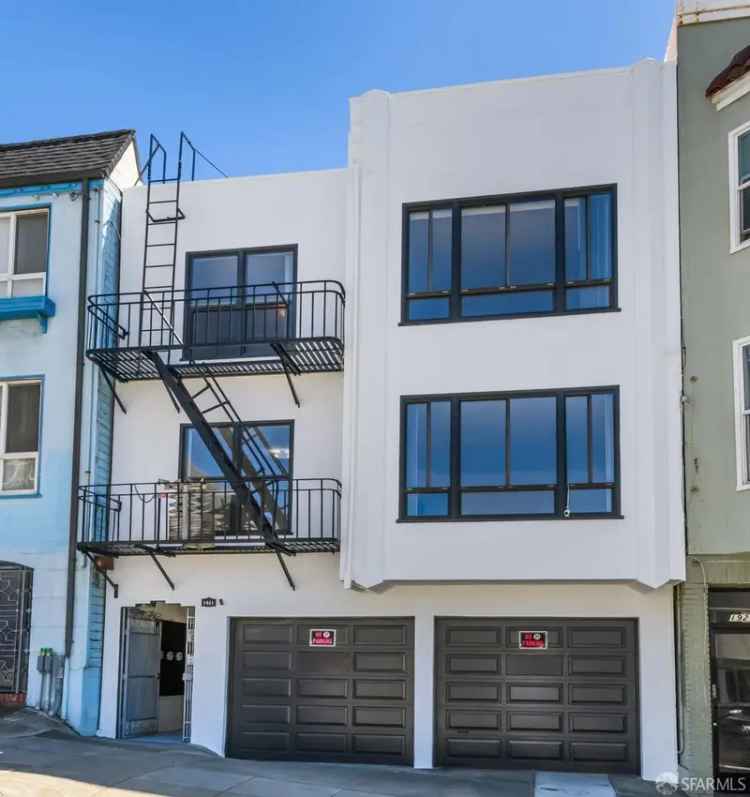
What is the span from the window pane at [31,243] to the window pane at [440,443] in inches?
255

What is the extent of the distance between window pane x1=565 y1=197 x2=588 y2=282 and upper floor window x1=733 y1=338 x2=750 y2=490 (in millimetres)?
2238

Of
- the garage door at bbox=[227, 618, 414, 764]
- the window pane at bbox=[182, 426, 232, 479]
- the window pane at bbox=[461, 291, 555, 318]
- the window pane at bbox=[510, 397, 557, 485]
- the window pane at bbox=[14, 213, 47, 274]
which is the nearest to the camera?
the window pane at bbox=[510, 397, 557, 485]

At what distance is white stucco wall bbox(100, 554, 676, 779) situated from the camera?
46.9 feet

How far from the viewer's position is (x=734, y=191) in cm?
1438

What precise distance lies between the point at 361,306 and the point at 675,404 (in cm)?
437

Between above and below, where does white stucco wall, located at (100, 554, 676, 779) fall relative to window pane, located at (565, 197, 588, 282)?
below

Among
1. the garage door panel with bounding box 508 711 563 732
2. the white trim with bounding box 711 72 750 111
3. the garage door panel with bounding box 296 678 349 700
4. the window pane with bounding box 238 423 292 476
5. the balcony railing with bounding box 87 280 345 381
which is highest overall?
the white trim with bounding box 711 72 750 111

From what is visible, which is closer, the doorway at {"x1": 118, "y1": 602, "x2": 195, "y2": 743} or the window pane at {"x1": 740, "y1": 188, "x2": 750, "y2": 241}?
the window pane at {"x1": 740, "y1": 188, "x2": 750, "y2": 241}

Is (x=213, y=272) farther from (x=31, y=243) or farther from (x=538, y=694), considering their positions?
(x=538, y=694)

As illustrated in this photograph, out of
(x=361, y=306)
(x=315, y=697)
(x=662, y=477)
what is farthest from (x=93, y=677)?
(x=662, y=477)

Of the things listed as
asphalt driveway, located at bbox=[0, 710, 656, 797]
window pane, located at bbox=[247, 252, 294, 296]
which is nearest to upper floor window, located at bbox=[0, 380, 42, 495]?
asphalt driveway, located at bbox=[0, 710, 656, 797]

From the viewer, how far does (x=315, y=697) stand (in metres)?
15.5

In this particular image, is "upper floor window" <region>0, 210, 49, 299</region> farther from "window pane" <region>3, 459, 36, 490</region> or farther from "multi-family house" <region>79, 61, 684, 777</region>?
"window pane" <region>3, 459, 36, 490</region>
